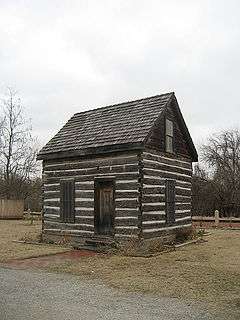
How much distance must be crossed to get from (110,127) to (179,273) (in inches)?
336

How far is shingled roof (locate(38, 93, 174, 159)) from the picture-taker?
56.1 ft

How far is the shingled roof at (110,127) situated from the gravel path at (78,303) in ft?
24.8

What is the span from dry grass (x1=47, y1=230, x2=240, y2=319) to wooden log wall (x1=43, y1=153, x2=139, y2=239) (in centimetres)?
203

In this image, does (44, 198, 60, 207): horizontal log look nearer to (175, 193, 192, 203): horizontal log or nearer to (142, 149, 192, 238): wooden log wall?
(142, 149, 192, 238): wooden log wall

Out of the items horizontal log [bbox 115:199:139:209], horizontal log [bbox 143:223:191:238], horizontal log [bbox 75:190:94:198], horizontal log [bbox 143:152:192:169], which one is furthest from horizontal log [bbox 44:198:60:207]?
horizontal log [bbox 143:152:192:169]

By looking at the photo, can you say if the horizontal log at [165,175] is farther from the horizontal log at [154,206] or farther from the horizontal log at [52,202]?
the horizontal log at [52,202]

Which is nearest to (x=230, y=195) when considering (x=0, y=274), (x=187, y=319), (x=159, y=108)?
(x=159, y=108)

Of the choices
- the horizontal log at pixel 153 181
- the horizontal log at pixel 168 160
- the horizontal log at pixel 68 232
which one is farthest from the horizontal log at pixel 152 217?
the horizontal log at pixel 68 232

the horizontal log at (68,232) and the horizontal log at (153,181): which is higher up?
the horizontal log at (153,181)

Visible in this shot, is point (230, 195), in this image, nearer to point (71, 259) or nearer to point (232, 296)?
point (71, 259)

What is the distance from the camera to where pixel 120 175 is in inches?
660

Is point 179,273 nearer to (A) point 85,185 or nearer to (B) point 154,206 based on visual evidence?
(B) point 154,206

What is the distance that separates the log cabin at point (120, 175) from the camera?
647 inches

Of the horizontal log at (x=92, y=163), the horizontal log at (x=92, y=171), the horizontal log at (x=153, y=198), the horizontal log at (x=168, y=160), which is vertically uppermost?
the horizontal log at (x=168, y=160)
